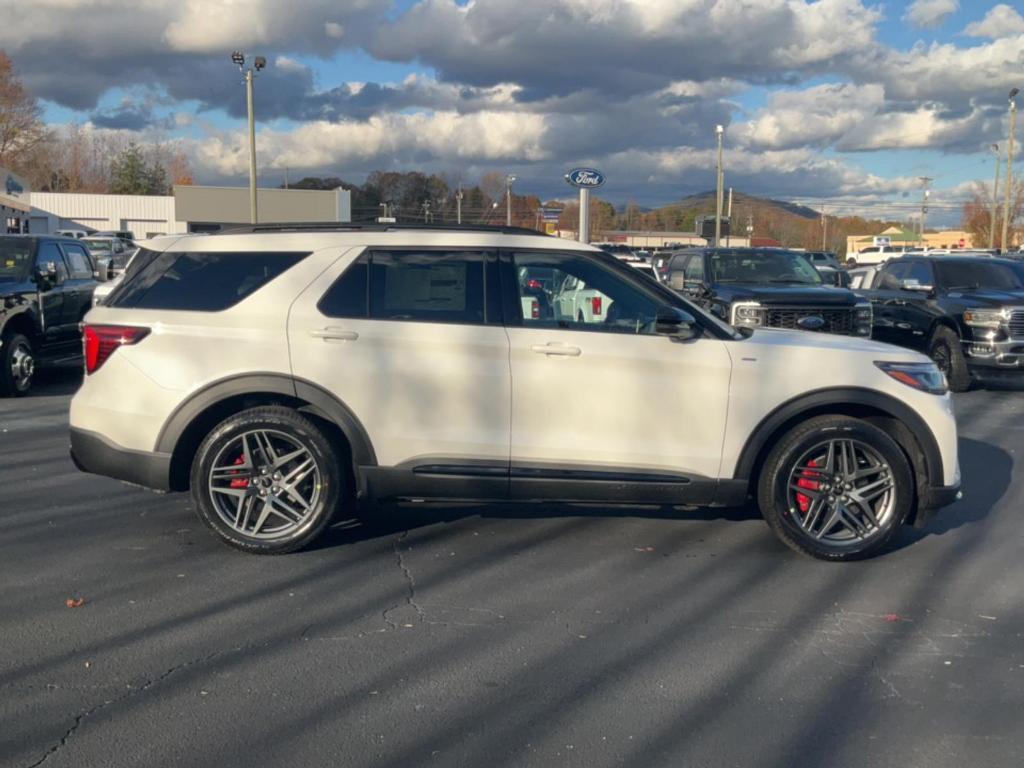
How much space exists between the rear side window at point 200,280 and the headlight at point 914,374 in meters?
3.42

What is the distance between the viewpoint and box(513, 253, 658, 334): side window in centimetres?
575

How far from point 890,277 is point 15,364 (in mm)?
Result: 11877

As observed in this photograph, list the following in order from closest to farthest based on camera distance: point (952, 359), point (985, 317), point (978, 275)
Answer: point (985, 317) → point (952, 359) → point (978, 275)

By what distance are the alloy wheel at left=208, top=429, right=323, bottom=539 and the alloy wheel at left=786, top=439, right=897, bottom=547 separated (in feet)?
8.95

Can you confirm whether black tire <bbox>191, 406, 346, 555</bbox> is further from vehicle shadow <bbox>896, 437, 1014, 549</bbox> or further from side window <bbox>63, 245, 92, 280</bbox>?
side window <bbox>63, 245, 92, 280</bbox>

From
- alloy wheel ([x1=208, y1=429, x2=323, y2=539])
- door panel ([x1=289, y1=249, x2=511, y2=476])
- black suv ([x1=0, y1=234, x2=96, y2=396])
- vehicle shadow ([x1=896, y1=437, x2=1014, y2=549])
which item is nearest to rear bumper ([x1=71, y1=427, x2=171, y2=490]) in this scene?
alloy wheel ([x1=208, y1=429, x2=323, y2=539])

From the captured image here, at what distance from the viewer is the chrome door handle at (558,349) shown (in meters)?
5.62

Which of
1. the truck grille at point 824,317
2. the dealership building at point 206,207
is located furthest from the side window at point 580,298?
the dealership building at point 206,207

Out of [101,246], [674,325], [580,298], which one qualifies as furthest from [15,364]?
[101,246]

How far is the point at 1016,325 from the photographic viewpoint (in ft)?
41.4

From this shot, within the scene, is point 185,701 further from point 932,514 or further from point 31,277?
point 31,277

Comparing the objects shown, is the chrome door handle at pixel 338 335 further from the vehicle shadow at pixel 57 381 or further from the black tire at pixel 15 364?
the vehicle shadow at pixel 57 381

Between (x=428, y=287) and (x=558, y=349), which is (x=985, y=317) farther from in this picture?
(x=428, y=287)

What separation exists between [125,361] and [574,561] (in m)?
2.79
